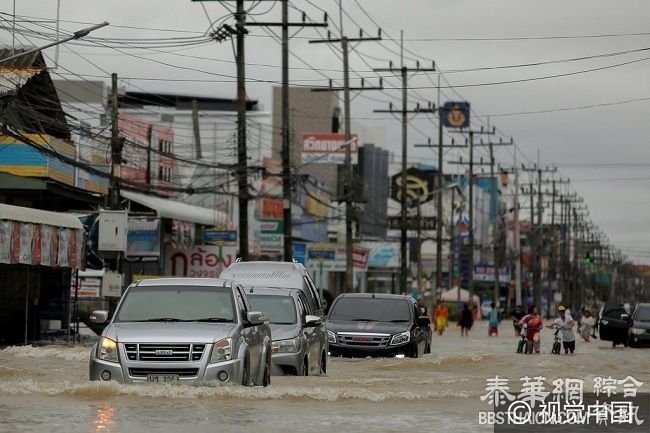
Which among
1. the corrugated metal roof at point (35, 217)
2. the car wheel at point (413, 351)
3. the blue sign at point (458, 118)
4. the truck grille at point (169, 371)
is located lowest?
the car wheel at point (413, 351)

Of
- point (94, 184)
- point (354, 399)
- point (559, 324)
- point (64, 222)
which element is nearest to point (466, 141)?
point (94, 184)

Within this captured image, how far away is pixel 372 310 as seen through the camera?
32.9 m

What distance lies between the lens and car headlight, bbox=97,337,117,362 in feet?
57.9

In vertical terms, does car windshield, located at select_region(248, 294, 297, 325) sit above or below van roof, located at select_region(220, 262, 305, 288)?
below

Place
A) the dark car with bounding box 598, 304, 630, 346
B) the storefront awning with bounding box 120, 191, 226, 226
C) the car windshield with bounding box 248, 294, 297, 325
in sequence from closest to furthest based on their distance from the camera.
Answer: the car windshield with bounding box 248, 294, 297, 325
the dark car with bounding box 598, 304, 630, 346
the storefront awning with bounding box 120, 191, 226, 226

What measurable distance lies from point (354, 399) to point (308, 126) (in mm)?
89344

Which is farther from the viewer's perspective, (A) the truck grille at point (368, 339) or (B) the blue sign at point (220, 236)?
(B) the blue sign at point (220, 236)

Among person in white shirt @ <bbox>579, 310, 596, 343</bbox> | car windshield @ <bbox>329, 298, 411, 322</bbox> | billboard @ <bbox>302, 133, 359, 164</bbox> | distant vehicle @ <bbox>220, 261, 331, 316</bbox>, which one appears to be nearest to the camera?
distant vehicle @ <bbox>220, 261, 331, 316</bbox>

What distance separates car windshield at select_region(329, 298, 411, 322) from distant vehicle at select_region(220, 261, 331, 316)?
219 centimetres

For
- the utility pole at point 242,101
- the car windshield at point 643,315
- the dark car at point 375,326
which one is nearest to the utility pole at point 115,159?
the utility pole at point 242,101

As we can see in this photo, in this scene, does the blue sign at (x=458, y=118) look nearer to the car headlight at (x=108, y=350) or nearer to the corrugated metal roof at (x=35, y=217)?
the corrugated metal roof at (x=35, y=217)

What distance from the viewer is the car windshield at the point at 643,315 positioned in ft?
163

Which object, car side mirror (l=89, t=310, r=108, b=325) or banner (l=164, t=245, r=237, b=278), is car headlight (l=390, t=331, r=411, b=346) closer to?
car side mirror (l=89, t=310, r=108, b=325)

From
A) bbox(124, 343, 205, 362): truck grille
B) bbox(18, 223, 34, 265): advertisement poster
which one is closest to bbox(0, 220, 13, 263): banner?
bbox(18, 223, 34, 265): advertisement poster
